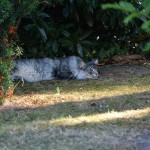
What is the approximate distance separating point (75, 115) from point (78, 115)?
4 centimetres

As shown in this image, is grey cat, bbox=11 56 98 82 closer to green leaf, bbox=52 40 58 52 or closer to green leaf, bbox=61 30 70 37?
green leaf, bbox=52 40 58 52

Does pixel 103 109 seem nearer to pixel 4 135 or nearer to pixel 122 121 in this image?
pixel 122 121

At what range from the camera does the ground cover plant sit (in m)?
4.67

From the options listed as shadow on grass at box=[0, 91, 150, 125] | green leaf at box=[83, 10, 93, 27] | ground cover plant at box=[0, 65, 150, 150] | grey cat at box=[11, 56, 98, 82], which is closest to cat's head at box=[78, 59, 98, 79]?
grey cat at box=[11, 56, 98, 82]

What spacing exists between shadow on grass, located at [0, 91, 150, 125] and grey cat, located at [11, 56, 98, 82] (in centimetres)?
170

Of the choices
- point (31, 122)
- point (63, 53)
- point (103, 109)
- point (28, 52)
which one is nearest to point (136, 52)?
point (63, 53)

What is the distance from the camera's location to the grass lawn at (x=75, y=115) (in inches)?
185

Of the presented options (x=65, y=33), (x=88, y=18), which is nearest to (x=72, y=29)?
(x=88, y=18)

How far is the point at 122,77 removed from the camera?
326 inches

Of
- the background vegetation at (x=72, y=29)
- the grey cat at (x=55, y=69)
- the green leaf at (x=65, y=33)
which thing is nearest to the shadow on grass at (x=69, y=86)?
the grey cat at (x=55, y=69)

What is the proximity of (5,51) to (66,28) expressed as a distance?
283 cm

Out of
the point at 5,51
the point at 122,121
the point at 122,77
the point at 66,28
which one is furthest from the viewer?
the point at 66,28

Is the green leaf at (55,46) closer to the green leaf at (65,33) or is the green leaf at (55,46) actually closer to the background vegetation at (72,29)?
the background vegetation at (72,29)

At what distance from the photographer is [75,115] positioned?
5.71 metres
